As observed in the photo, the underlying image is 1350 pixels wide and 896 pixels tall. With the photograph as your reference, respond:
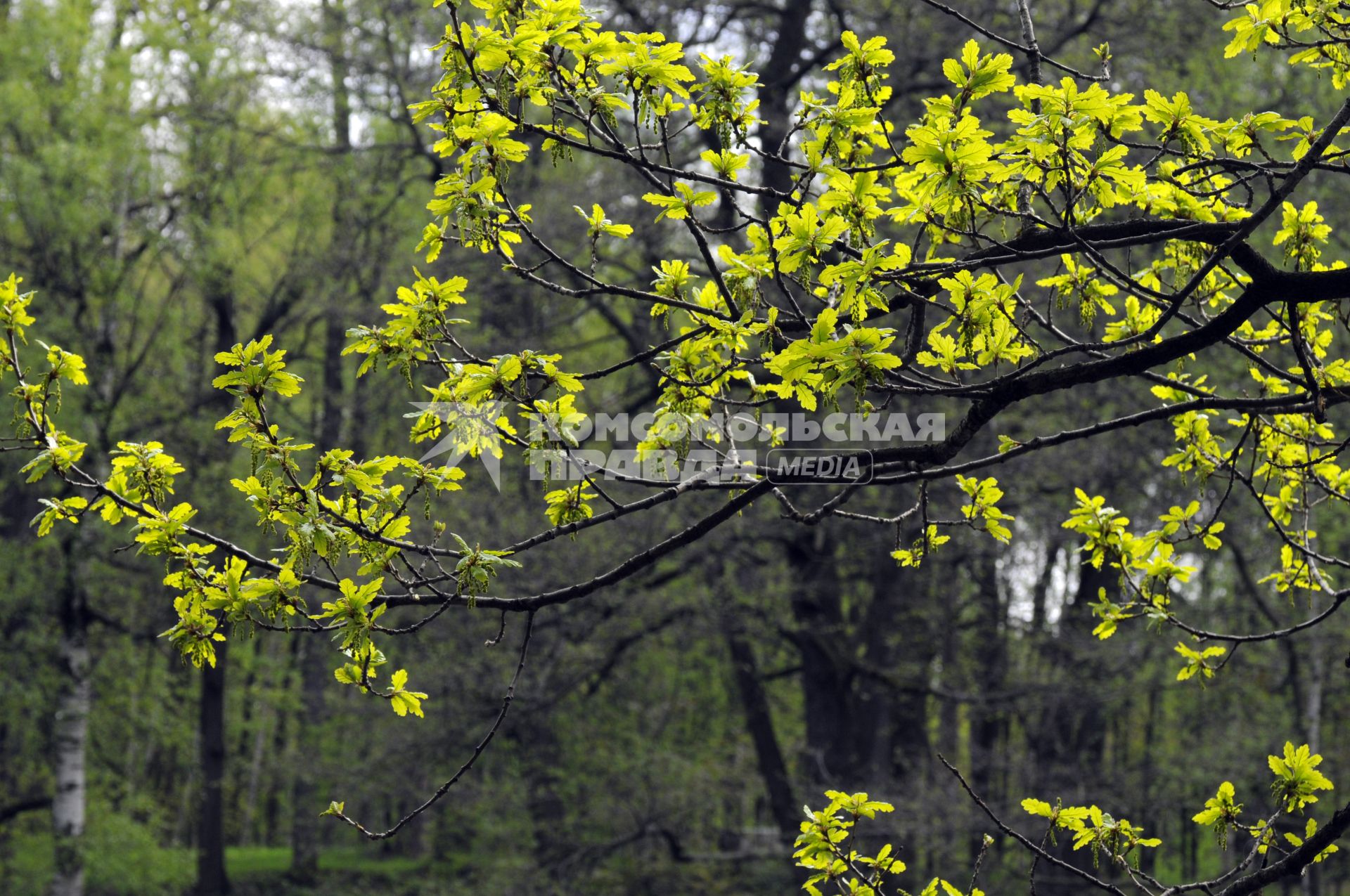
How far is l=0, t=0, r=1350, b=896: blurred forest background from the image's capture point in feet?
29.7

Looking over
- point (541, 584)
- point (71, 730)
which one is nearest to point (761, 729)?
point (541, 584)

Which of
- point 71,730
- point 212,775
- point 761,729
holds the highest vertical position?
point 761,729

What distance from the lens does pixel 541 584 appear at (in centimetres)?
850

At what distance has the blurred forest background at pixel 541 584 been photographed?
905 cm

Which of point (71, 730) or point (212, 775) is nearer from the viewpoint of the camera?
point (71, 730)

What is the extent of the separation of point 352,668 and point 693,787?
7419 millimetres

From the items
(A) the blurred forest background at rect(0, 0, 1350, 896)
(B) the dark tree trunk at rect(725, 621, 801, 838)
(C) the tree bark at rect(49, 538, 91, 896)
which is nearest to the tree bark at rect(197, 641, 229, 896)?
(A) the blurred forest background at rect(0, 0, 1350, 896)

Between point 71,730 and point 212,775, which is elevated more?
point 71,730

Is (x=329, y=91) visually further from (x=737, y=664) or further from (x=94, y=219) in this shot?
(x=737, y=664)

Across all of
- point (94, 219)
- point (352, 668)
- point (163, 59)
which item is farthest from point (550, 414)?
point (163, 59)

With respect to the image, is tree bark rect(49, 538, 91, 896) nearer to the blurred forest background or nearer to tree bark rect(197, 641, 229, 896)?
the blurred forest background

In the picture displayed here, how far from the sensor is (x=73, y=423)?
1054 cm

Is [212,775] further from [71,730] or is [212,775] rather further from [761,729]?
[761,729]

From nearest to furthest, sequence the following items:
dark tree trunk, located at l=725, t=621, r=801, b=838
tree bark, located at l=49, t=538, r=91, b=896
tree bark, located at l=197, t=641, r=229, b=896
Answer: dark tree trunk, located at l=725, t=621, r=801, b=838
tree bark, located at l=49, t=538, r=91, b=896
tree bark, located at l=197, t=641, r=229, b=896
